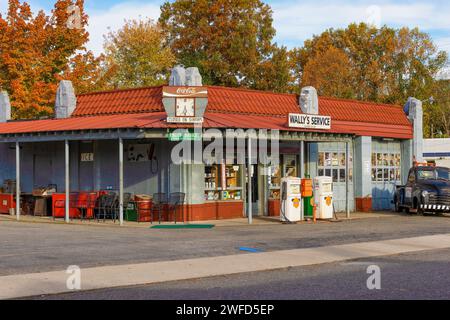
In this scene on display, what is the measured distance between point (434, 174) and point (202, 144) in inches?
389

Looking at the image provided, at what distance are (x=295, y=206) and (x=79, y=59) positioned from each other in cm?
2420

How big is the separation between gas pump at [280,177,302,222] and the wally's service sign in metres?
1.81

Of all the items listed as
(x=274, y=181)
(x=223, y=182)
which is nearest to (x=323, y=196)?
(x=274, y=181)

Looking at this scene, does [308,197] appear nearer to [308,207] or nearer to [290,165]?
[308,207]

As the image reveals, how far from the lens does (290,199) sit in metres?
23.8

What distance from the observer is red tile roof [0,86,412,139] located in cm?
2359

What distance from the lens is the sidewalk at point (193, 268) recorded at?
11284 mm

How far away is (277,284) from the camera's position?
11500 mm

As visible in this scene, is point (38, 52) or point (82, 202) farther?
point (38, 52)

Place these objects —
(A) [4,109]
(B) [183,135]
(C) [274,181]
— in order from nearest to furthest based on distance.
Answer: (B) [183,135] → (C) [274,181] → (A) [4,109]

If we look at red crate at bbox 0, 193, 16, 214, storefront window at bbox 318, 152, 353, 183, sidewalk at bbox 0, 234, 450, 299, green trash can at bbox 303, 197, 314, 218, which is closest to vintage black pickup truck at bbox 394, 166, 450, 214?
storefront window at bbox 318, 152, 353, 183

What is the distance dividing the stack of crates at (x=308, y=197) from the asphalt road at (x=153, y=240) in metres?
1.28
